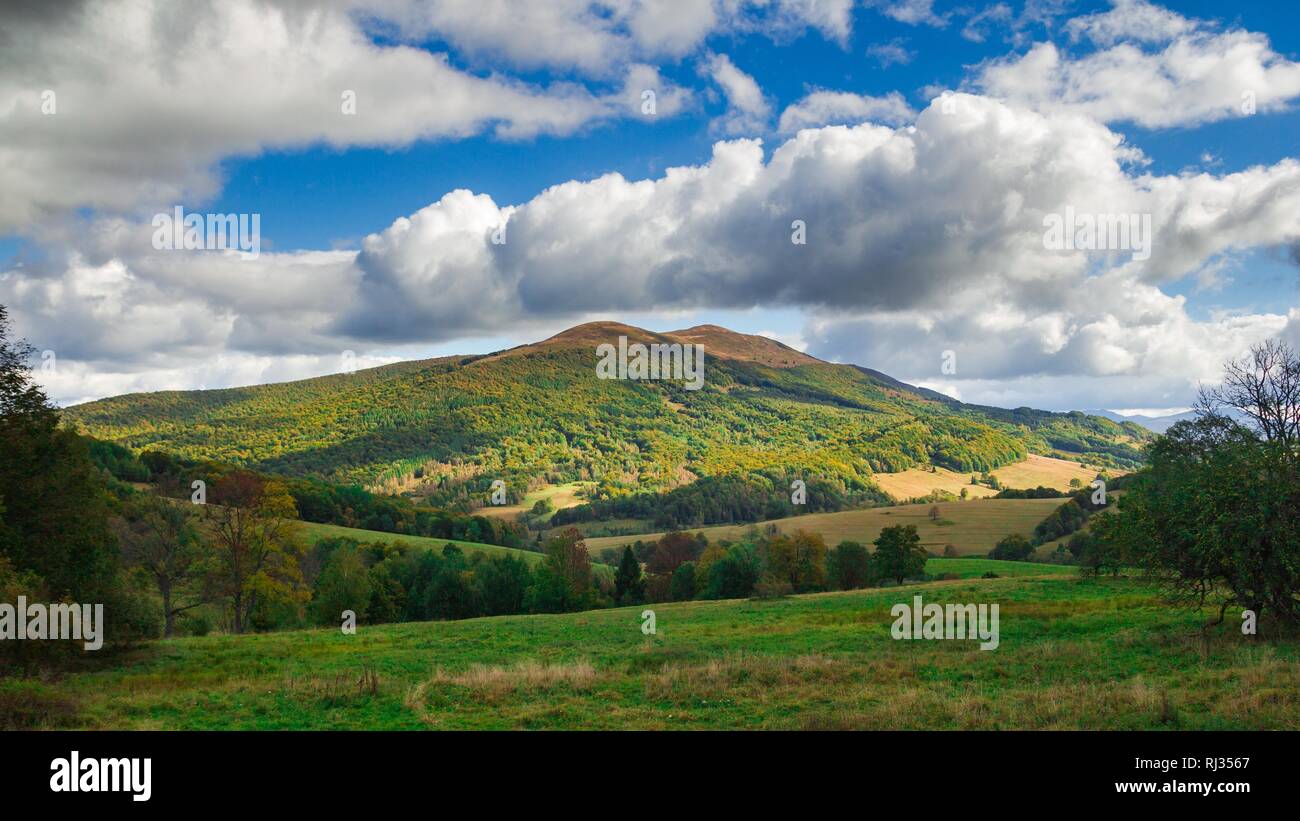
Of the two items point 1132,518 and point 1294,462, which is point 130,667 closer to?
point 1132,518

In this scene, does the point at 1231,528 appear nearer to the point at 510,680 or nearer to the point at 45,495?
the point at 510,680

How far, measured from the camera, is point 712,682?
1972 cm

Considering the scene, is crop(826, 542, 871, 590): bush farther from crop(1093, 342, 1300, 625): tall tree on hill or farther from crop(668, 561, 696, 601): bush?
crop(1093, 342, 1300, 625): tall tree on hill

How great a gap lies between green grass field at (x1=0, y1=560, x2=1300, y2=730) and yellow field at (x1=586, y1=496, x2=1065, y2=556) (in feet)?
280

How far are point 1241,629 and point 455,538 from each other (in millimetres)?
110123

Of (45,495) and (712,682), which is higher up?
(45,495)

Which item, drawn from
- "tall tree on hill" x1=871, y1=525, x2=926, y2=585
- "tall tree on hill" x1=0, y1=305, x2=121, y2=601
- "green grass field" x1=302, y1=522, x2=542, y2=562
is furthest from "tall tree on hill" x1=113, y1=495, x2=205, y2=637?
"tall tree on hill" x1=871, y1=525, x2=926, y2=585

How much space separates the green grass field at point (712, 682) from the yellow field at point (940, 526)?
85.2m

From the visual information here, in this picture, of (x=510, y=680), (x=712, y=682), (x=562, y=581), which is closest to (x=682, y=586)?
(x=562, y=581)

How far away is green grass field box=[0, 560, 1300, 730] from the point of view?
1544cm

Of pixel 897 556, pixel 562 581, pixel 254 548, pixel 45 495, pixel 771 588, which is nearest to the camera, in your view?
pixel 45 495

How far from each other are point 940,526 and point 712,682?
12223 centimetres

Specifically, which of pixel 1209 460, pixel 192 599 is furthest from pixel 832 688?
pixel 192 599

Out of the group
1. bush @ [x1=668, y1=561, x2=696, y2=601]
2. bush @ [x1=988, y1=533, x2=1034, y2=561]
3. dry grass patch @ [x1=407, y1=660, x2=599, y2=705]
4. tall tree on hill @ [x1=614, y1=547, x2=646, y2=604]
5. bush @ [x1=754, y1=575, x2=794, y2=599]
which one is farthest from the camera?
bush @ [x1=988, y1=533, x2=1034, y2=561]
